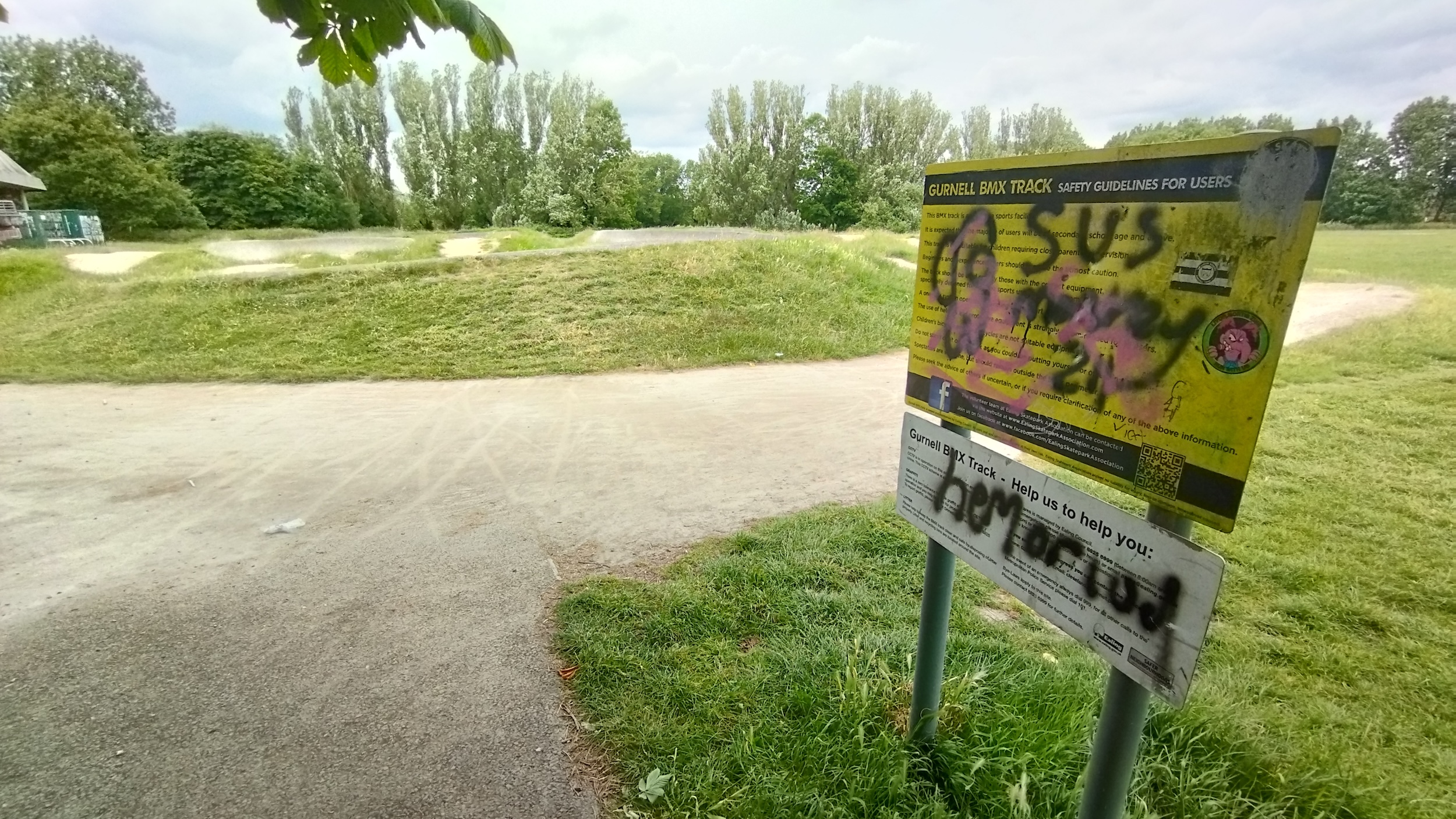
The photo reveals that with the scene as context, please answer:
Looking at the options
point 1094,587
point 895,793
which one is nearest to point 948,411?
point 1094,587

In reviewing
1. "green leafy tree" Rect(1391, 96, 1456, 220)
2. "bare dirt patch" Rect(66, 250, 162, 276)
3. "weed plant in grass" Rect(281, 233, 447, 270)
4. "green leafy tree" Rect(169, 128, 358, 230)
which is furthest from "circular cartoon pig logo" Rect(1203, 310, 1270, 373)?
"green leafy tree" Rect(169, 128, 358, 230)

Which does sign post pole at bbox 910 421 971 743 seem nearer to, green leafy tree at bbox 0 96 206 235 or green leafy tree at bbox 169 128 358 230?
green leafy tree at bbox 0 96 206 235

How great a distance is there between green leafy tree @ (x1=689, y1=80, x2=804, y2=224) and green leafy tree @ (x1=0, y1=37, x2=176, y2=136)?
29494mm

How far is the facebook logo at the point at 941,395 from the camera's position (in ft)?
6.36

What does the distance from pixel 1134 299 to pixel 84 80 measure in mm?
50377

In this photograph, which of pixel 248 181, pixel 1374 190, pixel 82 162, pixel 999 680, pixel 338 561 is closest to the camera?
pixel 999 680

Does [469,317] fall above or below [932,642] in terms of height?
below

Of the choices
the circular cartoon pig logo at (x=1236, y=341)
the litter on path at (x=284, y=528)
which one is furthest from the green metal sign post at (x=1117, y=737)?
the litter on path at (x=284, y=528)

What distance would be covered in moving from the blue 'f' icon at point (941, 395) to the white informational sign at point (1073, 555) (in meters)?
0.07

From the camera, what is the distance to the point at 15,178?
73.0 feet

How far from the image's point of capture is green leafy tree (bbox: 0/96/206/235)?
25734 millimetres

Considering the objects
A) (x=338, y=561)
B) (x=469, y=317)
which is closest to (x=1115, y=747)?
(x=338, y=561)

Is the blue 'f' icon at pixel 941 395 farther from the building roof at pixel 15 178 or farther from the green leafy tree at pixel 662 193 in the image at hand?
the green leafy tree at pixel 662 193

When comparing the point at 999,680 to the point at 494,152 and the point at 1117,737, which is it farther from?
the point at 494,152
